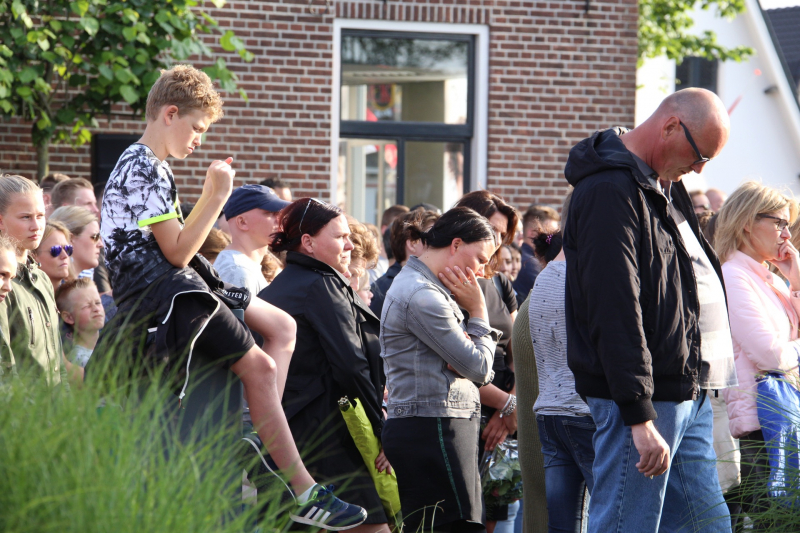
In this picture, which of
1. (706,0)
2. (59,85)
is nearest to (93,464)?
(59,85)

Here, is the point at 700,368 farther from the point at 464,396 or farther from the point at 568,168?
the point at 464,396

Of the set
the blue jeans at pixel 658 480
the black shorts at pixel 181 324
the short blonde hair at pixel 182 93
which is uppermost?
the short blonde hair at pixel 182 93

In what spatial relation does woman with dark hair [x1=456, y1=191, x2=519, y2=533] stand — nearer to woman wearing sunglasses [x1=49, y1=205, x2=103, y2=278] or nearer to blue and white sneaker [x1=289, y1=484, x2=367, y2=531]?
blue and white sneaker [x1=289, y1=484, x2=367, y2=531]

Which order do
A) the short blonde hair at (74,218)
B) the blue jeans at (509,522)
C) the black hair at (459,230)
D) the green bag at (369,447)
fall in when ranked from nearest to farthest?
the green bag at (369,447)
the black hair at (459,230)
the blue jeans at (509,522)
the short blonde hair at (74,218)

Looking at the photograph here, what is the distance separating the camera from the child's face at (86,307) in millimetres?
4949

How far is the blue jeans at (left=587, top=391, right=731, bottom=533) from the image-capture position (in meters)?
3.08

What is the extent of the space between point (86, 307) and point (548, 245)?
102 inches

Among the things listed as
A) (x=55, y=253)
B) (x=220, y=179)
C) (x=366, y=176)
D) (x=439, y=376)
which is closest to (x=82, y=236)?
(x=55, y=253)

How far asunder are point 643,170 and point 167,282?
5.77ft

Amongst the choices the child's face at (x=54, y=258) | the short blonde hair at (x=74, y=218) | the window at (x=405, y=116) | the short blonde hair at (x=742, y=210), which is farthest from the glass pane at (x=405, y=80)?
the short blonde hair at (x=742, y=210)

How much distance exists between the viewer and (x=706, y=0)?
15.9 metres

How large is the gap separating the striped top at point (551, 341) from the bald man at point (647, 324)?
0.50 meters

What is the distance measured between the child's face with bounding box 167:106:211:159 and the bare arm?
0.23m

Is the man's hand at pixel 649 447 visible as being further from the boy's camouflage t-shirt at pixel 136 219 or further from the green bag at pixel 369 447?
the boy's camouflage t-shirt at pixel 136 219
